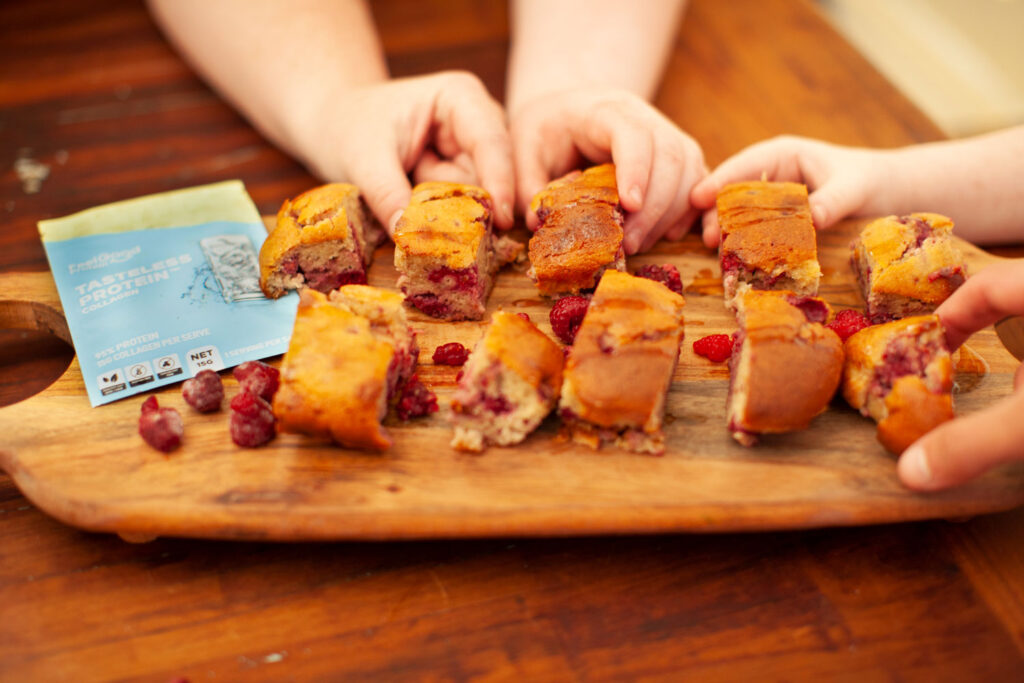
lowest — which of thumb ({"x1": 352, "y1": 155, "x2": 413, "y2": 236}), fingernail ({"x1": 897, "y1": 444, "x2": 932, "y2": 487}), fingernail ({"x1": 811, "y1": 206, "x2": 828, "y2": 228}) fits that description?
fingernail ({"x1": 897, "y1": 444, "x2": 932, "y2": 487})

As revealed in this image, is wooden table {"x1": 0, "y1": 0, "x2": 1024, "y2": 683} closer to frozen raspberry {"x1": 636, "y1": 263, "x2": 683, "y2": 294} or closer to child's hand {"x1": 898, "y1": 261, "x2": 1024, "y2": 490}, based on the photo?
child's hand {"x1": 898, "y1": 261, "x2": 1024, "y2": 490}

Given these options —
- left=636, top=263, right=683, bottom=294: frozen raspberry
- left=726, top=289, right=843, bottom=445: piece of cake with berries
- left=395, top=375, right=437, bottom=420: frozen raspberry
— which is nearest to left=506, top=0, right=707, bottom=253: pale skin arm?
left=636, top=263, right=683, bottom=294: frozen raspberry

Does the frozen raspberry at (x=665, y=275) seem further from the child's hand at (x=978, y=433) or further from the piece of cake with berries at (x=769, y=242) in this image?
the child's hand at (x=978, y=433)

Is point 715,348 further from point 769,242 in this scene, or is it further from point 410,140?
point 410,140

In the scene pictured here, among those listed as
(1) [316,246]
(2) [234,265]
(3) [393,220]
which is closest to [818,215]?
(3) [393,220]

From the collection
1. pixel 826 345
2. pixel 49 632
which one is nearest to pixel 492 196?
pixel 826 345

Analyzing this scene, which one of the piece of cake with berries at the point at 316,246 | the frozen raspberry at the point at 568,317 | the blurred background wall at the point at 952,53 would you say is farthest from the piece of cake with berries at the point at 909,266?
the blurred background wall at the point at 952,53
